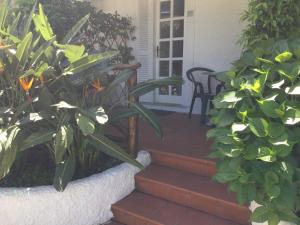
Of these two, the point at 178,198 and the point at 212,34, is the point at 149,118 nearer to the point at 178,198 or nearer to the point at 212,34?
the point at 178,198

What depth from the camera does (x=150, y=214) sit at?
9.68ft

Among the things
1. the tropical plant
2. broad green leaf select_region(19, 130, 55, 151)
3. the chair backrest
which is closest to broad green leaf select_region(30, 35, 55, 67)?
the tropical plant

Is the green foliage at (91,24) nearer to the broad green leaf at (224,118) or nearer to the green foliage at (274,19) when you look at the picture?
the green foliage at (274,19)

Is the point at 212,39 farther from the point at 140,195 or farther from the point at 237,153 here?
the point at 237,153

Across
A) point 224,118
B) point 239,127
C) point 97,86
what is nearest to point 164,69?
point 97,86

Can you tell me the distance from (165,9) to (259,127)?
4302 mm

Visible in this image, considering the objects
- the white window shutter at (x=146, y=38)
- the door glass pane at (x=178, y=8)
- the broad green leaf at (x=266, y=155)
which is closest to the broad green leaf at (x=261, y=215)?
the broad green leaf at (x=266, y=155)

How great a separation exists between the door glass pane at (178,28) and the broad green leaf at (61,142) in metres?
3.53

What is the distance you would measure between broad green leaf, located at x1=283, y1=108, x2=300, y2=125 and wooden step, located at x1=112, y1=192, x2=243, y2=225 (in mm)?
1232

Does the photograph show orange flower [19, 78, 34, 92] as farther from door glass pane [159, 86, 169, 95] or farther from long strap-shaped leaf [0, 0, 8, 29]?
door glass pane [159, 86, 169, 95]

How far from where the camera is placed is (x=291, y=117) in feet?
6.41

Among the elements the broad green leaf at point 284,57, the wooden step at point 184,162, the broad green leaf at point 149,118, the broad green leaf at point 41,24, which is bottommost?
the wooden step at point 184,162

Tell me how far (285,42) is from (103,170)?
2.13m

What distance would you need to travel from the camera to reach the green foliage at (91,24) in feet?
15.9
